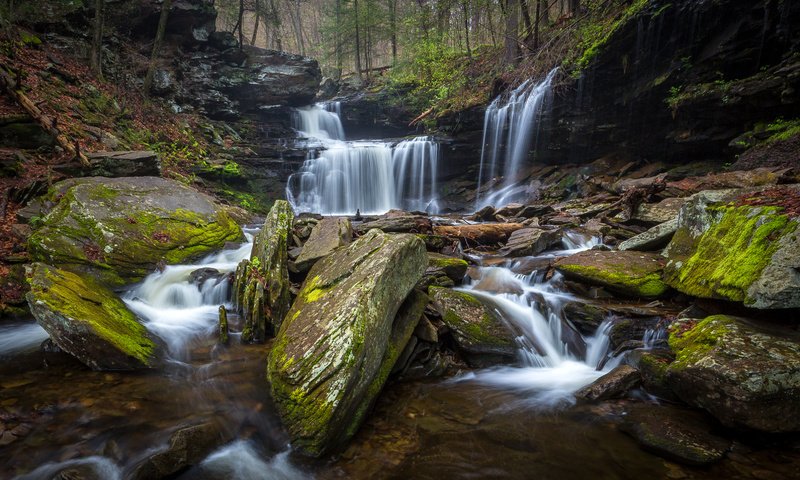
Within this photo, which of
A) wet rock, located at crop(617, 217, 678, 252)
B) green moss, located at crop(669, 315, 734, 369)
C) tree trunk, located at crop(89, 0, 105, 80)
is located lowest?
green moss, located at crop(669, 315, 734, 369)

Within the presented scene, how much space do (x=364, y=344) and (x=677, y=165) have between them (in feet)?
41.0

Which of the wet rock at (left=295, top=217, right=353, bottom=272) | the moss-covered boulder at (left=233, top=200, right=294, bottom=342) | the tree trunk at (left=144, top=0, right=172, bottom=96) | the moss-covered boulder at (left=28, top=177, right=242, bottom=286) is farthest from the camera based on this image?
the tree trunk at (left=144, top=0, right=172, bottom=96)

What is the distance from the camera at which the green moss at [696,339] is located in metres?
3.57

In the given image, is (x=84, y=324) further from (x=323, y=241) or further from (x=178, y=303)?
(x=323, y=241)

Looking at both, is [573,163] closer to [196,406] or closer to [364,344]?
[364,344]

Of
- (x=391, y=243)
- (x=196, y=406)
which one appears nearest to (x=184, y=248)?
(x=196, y=406)

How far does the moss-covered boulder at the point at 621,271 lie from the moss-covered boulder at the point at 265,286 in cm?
475

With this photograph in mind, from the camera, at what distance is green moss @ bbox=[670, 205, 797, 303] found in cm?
377

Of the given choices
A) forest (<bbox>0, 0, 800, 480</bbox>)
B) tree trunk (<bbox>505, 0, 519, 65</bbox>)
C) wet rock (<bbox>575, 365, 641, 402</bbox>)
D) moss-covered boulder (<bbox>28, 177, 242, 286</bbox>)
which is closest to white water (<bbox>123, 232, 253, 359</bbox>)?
forest (<bbox>0, 0, 800, 480</bbox>)

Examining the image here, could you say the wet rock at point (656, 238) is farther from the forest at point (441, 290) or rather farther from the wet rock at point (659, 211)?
the wet rock at point (659, 211)

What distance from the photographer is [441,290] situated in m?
5.51

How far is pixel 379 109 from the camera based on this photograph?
76.5ft

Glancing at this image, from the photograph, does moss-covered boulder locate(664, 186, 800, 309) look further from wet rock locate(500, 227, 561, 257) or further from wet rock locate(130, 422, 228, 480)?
wet rock locate(130, 422, 228, 480)

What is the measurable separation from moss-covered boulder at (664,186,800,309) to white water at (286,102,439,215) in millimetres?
12077
